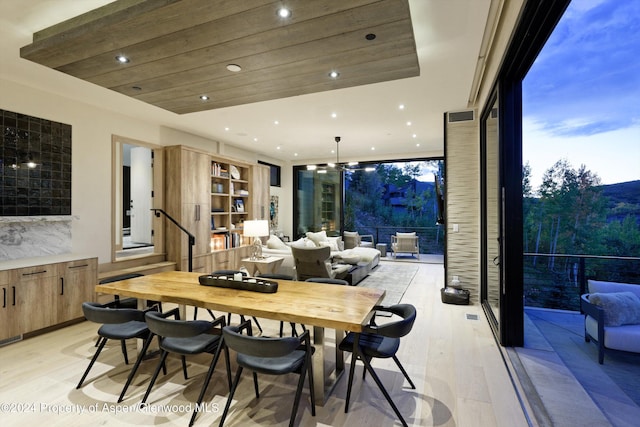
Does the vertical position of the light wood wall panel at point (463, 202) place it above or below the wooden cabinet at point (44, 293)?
above

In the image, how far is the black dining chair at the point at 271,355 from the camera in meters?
1.75

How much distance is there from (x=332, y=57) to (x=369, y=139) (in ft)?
14.1

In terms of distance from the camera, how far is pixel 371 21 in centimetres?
212

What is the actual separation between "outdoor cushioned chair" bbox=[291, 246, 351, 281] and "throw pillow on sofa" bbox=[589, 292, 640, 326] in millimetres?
3388

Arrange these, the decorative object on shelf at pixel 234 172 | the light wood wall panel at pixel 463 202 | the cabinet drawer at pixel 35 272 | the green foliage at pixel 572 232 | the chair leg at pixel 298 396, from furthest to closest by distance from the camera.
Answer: the decorative object on shelf at pixel 234 172 < the light wood wall panel at pixel 463 202 < the cabinet drawer at pixel 35 272 < the chair leg at pixel 298 396 < the green foliage at pixel 572 232

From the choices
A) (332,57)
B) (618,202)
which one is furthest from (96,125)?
(618,202)

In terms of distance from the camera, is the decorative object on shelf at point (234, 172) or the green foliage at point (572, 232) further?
the decorative object on shelf at point (234, 172)

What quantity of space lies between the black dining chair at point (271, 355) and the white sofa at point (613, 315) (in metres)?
1.70

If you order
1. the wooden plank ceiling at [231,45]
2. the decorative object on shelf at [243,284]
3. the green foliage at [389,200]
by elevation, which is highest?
the wooden plank ceiling at [231,45]

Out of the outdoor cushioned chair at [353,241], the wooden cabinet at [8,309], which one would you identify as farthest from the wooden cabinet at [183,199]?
the outdoor cushioned chair at [353,241]

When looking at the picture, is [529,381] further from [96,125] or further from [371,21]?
[96,125]

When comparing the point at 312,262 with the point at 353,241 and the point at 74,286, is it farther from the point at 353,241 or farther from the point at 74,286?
the point at 353,241

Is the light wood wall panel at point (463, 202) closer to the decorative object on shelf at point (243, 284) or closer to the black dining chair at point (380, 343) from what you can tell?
the black dining chair at point (380, 343)

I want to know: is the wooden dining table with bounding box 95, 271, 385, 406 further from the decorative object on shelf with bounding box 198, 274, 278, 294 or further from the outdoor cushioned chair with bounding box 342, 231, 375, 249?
the outdoor cushioned chair with bounding box 342, 231, 375, 249
